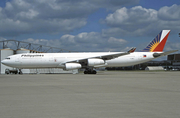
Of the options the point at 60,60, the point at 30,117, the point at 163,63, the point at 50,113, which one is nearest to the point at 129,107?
the point at 50,113

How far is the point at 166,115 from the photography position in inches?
207

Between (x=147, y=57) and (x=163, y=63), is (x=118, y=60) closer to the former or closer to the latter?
(x=147, y=57)

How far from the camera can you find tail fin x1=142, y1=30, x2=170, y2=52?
3712 centimetres

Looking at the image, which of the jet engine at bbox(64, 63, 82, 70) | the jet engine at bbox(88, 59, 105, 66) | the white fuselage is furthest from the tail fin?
the jet engine at bbox(64, 63, 82, 70)

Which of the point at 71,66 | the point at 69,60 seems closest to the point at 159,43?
the point at 69,60

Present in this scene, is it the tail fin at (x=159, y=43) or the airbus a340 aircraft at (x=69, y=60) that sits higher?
the tail fin at (x=159, y=43)

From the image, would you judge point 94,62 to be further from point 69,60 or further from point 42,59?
point 42,59

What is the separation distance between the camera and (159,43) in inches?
1463

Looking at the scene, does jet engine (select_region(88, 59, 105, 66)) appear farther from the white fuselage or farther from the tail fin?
the tail fin

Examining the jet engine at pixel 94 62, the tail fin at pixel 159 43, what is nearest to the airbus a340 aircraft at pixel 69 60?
the jet engine at pixel 94 62

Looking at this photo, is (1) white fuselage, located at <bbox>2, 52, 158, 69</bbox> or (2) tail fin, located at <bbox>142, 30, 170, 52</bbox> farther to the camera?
(2) tail fin, located at <bbox>142, 30, 170, 52</bbox>

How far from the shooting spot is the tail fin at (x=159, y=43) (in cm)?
3712

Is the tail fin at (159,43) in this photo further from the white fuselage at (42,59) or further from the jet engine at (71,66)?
the jet engine at (71,66)

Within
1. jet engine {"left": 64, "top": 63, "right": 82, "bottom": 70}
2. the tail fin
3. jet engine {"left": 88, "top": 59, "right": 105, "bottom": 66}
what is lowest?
jet engine {"left": 64, "top": 63, "right": 82, "bottom": 70}
